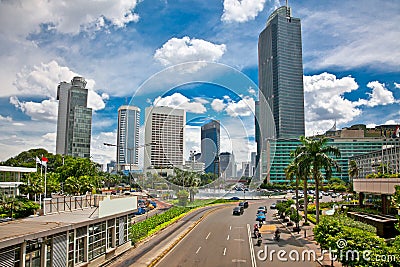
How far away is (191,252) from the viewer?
82.5 feet

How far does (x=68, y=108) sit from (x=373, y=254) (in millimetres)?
180933

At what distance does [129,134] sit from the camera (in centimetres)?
3634

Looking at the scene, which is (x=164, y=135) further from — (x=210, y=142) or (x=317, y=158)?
(x=317, y=158)

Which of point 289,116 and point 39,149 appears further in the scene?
point 289,116

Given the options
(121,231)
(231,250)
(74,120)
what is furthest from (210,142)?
(74,120)

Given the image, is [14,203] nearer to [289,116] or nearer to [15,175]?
[15,175]

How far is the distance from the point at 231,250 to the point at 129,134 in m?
17.6

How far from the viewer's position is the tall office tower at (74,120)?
6580 inches

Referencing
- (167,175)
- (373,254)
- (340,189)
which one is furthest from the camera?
(340,189)

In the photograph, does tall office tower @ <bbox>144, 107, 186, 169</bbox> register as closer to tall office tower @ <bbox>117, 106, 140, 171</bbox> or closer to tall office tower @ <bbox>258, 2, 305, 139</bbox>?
tall office tower @ <bbox>117, 106, 140, 171</bbox>

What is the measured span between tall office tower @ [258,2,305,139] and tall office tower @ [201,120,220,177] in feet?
504

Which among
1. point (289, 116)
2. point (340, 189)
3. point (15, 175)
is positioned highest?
point (289, 116)

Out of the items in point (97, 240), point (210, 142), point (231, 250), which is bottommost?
point (231, 250)

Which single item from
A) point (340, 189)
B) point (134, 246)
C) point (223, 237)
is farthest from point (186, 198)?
point (340, 189)
